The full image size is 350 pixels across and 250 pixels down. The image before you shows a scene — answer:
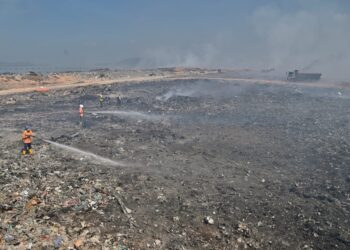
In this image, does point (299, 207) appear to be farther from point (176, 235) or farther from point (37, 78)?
point (37, 78)

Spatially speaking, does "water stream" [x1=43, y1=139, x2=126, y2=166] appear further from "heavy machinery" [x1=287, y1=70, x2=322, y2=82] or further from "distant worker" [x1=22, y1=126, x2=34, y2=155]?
"heavy machinery" [x1=287, y1=70, x2=322, y2=82]

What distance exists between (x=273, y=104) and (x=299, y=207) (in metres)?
19.6

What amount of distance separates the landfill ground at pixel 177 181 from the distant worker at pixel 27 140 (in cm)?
35

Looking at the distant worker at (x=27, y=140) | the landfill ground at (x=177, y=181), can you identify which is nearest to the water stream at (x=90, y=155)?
the landfill ground at (x=177, y=181)

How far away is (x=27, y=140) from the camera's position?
14.4m

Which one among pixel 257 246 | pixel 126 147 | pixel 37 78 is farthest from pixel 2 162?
→ pixel 37 78

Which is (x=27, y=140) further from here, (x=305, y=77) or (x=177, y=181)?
(x=305, y=77)

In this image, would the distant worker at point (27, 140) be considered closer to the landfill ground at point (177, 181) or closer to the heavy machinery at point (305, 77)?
the landfill ground at point (177, 181)

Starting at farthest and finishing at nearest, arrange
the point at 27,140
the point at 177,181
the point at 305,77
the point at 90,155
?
the point at 305,77 < the point at 90,155 < the point at 27,140 < the point at 177,181

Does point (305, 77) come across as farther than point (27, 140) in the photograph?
Yes

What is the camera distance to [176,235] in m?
9.41

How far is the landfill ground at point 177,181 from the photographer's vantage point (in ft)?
30.7

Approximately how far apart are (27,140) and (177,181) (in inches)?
247

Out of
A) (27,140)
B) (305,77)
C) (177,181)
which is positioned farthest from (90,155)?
(305,77)
